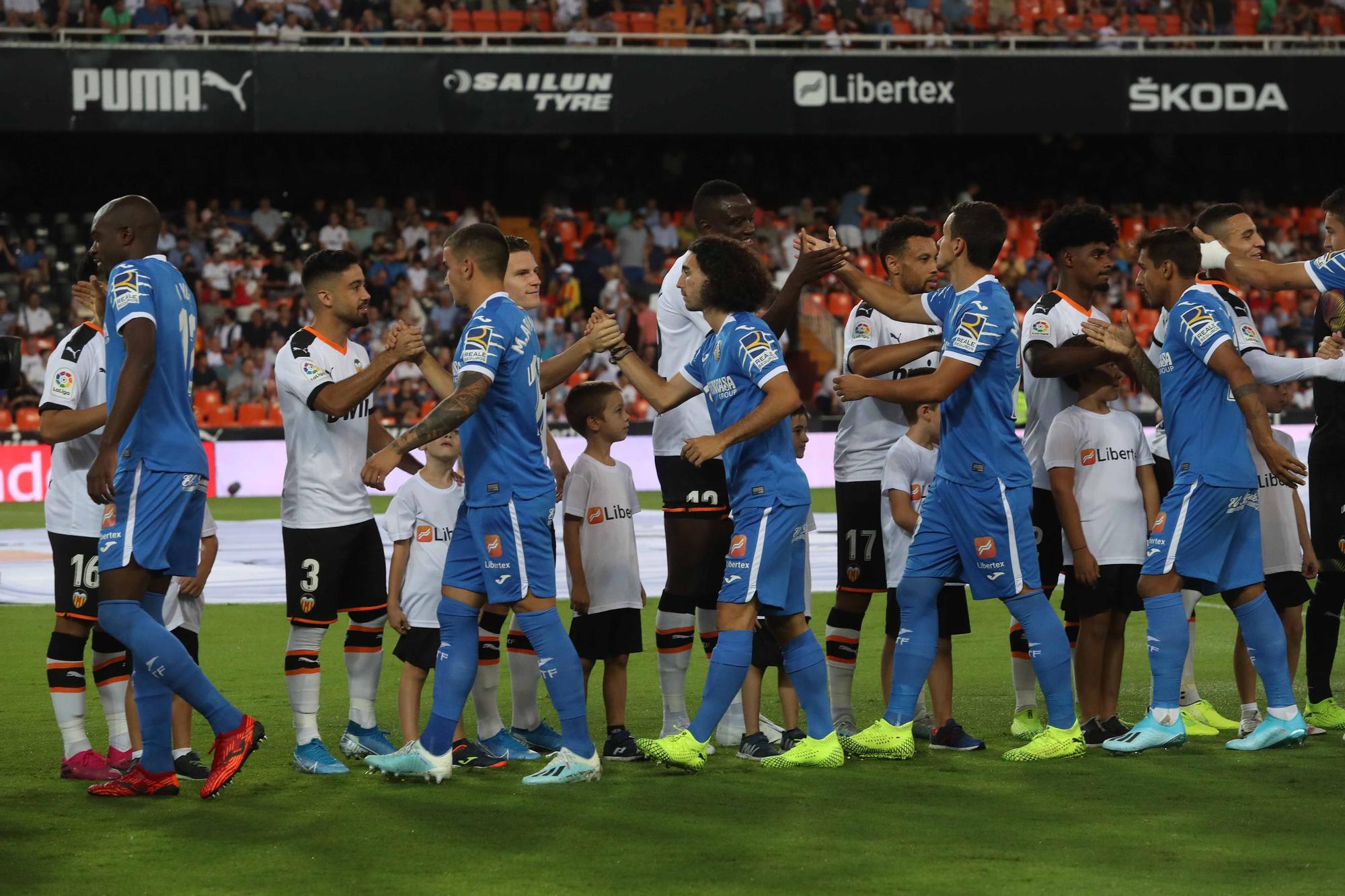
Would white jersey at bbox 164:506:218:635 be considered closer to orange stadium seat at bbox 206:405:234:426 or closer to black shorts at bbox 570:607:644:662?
black shorts at bbox 570:607:644:662

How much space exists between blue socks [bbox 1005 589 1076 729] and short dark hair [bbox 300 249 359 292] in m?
3.05

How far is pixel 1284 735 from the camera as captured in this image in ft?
21.3

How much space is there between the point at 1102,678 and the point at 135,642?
3999mm

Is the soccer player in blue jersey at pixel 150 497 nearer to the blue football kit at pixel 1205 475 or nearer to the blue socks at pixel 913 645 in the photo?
the blue socks at pixel 913 645

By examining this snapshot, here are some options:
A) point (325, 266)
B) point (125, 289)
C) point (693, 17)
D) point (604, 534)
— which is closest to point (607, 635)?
point (604, 534)

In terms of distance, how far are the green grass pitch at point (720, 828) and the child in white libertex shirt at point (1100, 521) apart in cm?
44

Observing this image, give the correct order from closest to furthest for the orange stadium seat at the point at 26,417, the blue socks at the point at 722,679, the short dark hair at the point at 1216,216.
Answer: the blue socks at the point at 722,679 → the short dark hair at the point at 1216,216 → the orange stadium seat at the point at 26,417

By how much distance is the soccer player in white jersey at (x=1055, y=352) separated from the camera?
6.84 metres

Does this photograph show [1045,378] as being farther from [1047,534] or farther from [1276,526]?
[1276,526]

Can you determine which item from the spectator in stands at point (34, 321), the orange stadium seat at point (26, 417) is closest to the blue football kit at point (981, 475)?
the orange stadium seat at point (26, 417)

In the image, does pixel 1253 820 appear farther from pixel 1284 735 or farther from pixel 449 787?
pixel 449 787

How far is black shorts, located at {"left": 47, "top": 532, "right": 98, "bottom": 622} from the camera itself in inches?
248

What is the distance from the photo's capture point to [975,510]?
20.7 ft

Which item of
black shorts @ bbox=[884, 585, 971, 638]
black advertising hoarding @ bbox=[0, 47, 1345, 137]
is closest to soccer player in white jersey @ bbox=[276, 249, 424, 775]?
black shorts @ bbox=[884, 585, 971, 638]
